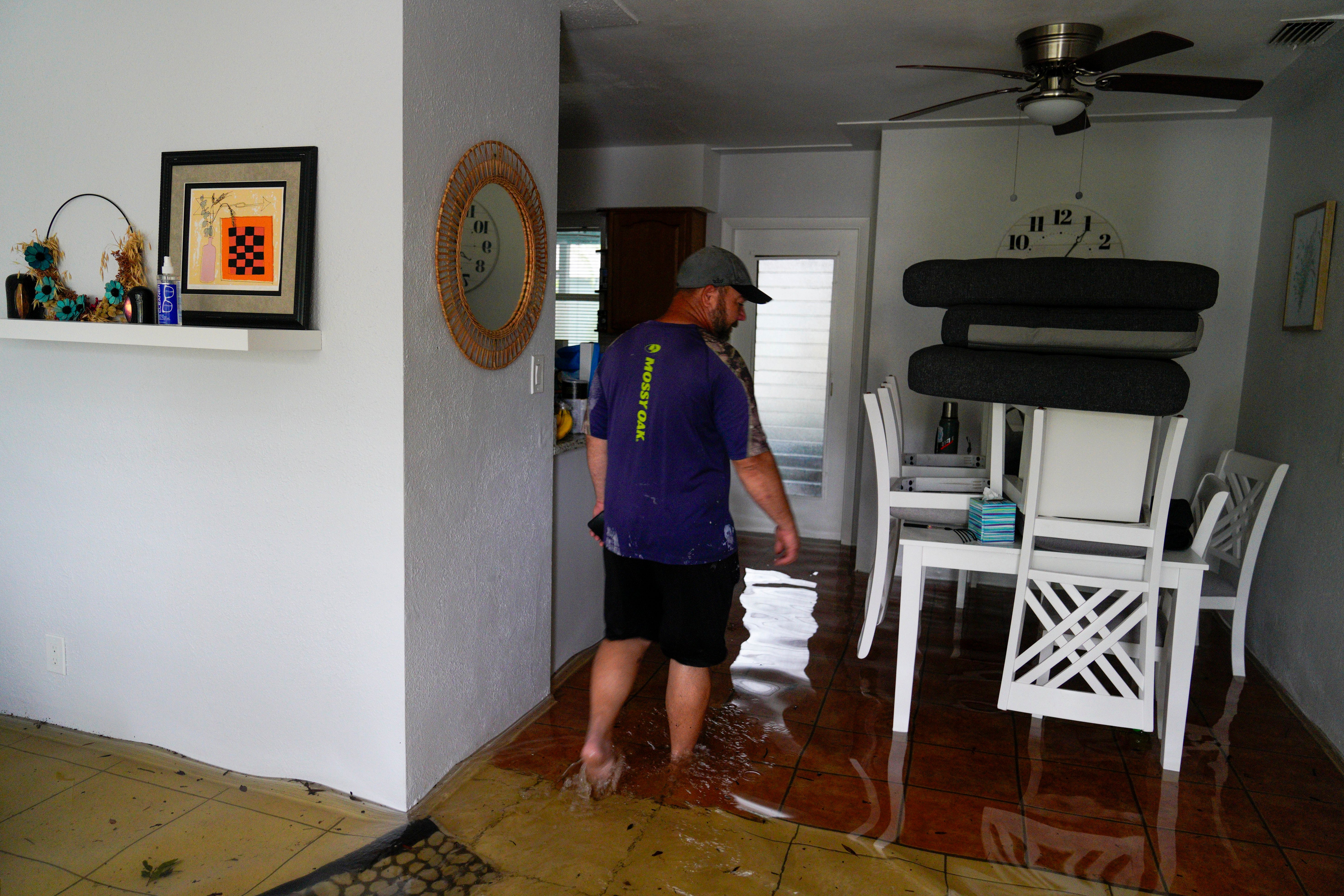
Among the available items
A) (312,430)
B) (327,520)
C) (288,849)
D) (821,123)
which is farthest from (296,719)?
(821,123)

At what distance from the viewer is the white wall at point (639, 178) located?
5016 mm

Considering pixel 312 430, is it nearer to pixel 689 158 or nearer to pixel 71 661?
pixel 71 661

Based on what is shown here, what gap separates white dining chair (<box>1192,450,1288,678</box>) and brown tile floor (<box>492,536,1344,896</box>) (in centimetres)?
25

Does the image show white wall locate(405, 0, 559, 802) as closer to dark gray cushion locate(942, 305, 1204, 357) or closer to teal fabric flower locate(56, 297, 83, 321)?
teal fabric flower locate(56, 297, 83, 321)

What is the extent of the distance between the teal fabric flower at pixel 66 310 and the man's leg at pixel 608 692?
1663mm

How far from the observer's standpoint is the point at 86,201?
94.5 inches

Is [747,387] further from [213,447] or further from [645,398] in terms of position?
[213,447]

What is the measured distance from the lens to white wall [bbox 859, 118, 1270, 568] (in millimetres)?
4082

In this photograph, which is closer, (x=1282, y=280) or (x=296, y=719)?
(x=296, y=719)

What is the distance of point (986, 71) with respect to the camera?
9.36ft

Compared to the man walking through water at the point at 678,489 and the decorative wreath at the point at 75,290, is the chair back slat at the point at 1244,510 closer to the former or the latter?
the man walking through water at the point at 678,489

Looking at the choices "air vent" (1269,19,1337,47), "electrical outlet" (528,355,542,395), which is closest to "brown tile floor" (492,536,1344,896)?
"electrical outlet" (528,355,542,395)

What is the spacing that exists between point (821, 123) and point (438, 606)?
10.7 feet

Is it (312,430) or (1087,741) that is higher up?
(312,430)
